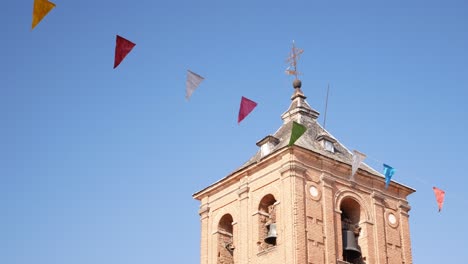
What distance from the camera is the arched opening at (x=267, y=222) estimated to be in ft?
79.4

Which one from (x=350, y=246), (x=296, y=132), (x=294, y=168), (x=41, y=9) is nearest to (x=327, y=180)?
(x=294, y=168)

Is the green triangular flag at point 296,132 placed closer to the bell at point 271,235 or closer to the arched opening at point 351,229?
the bell at point 271,235

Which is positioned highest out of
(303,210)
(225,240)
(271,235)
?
(225,240)

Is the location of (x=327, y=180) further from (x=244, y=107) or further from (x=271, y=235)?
(x=244, y=107)

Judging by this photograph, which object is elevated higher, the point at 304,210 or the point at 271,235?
the point at 304,210

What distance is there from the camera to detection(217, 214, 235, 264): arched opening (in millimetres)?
25703

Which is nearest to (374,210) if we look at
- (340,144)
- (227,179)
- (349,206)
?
(349,206)

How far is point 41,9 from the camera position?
57.1 ft

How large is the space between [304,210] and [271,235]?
51.5 inches

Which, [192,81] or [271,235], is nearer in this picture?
[192,81]

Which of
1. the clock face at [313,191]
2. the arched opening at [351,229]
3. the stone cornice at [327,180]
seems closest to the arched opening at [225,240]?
the clock face at [313,191]

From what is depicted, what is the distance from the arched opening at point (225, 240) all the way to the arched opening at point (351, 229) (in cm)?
360

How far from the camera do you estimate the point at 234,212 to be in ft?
84.0

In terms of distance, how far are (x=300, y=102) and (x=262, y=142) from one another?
8.85 feet
